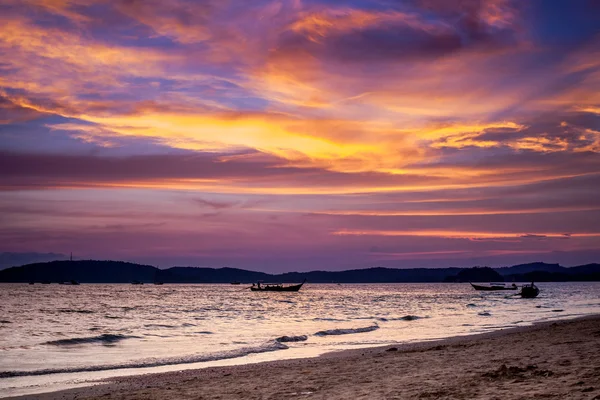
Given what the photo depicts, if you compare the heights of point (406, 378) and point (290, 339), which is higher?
point (406, 378)

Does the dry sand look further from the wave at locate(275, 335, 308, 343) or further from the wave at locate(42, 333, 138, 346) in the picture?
the wave at locate(42, 333, 138, 346)

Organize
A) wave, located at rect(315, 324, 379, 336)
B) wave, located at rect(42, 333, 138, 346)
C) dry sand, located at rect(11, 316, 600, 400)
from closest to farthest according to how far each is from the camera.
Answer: dry sand, located at rect(11, 316, 600, 400) < wave, located at rect(42, 333, 138, 346) < wave, located at rect(315, 324, 379, 336)

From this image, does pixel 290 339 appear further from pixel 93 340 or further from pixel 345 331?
pixel 93 340

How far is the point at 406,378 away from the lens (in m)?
14.9

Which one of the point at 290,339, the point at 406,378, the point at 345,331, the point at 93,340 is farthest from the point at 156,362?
the point at 345,331

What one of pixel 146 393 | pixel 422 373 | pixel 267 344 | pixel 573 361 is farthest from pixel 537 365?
pixel 267 344

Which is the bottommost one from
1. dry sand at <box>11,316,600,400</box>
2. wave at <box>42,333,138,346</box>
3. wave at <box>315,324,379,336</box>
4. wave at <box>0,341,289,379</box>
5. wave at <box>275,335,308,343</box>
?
wave at <box>315,324,379,336</box>

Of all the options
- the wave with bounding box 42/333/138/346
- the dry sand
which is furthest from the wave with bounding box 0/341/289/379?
the wave with bounding box 42/333/138/346

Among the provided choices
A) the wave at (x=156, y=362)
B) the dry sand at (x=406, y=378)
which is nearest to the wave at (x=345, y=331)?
the wave at (x=156, y=362)

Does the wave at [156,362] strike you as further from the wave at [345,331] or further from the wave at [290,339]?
the wave at [345,331]

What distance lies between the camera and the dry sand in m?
11.9

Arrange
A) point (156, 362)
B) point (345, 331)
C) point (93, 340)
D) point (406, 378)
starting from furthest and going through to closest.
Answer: point (345, 331)
point (93, 340)
point (156, 362)
point (406, 378)

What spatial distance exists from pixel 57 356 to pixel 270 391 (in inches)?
661

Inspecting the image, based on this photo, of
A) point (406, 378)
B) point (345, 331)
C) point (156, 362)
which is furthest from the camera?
point (345, 331)
